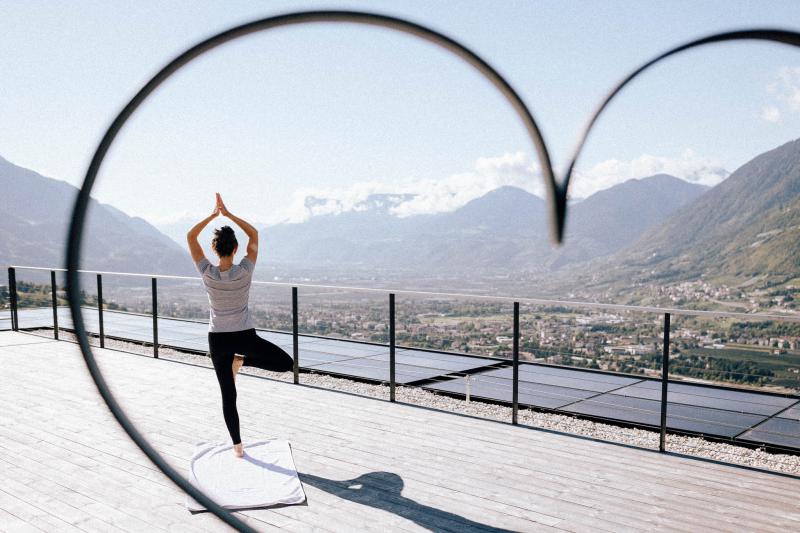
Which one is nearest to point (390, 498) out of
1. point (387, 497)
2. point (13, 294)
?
point (387, 497)

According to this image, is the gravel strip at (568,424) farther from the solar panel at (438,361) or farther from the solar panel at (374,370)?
the solar panel at (438,361)

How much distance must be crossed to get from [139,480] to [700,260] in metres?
47.5

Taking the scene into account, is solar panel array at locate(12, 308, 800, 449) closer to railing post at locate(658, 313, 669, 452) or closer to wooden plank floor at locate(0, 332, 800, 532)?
railing post at locate(658, 313, 669, 452)

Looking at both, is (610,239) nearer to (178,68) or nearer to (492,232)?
(492,232)

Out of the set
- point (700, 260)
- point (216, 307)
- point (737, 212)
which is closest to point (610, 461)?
point (216, 307)

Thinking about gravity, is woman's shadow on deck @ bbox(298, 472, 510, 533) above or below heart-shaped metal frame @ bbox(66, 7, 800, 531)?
below

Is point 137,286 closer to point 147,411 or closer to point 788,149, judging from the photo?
point 147,411

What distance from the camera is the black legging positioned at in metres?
3.59

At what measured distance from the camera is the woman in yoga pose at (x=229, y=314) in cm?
353

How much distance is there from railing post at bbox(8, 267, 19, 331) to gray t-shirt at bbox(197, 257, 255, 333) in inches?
262

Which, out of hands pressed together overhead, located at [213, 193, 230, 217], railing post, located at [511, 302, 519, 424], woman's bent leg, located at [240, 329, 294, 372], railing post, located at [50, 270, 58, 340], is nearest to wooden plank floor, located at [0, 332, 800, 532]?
railing post, located at [511, 302, 519, 424]

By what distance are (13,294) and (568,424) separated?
7.63 metres

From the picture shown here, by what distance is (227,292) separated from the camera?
3539mm

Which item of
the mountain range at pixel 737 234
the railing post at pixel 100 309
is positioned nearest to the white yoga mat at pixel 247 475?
the railing post at pixel 100 309
